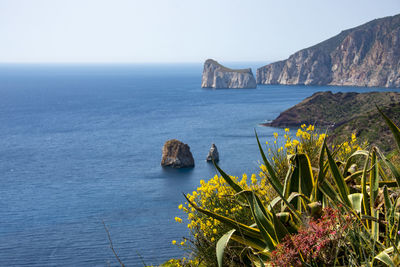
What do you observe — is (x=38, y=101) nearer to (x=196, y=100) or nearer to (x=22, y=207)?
(x=196, y=100)

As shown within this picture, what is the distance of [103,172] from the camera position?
71438 millimetres

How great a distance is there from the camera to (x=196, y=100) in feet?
543

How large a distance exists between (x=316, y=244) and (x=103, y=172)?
230 feet

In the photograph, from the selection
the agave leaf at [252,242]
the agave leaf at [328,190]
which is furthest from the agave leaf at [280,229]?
the agave leaf at [328,190]

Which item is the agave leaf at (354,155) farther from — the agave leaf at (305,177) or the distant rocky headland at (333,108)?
the distant rocky headland at (333,108)

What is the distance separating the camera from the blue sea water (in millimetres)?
44812

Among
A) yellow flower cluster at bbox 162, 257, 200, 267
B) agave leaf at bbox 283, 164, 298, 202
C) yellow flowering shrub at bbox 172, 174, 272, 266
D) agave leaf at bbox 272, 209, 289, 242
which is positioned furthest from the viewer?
yellow flower cluster at bbox 162, 257, 200, 267

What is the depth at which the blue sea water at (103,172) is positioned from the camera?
44.8 meters

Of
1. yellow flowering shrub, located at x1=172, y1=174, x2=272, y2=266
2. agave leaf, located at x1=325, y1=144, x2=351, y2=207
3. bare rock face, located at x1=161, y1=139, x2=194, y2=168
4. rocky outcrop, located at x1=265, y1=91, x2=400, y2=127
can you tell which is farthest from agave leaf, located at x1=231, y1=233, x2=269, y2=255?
rocky outcrop, located at x1=265, y1=91, x2=400, y2=127

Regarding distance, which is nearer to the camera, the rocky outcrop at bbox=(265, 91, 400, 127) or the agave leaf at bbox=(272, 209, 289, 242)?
the agave leaf at bbox=(272, 209, 289, 242)

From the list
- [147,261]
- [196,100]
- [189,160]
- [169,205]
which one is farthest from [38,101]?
[147,261]

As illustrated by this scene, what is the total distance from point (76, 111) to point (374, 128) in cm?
9435

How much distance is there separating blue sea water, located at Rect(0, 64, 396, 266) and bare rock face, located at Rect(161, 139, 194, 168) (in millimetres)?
1674

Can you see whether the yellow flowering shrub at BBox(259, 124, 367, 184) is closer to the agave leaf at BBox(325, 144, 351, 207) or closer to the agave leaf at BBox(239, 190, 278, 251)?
the agave leaf at BBox(325, 144, 351, 207)
